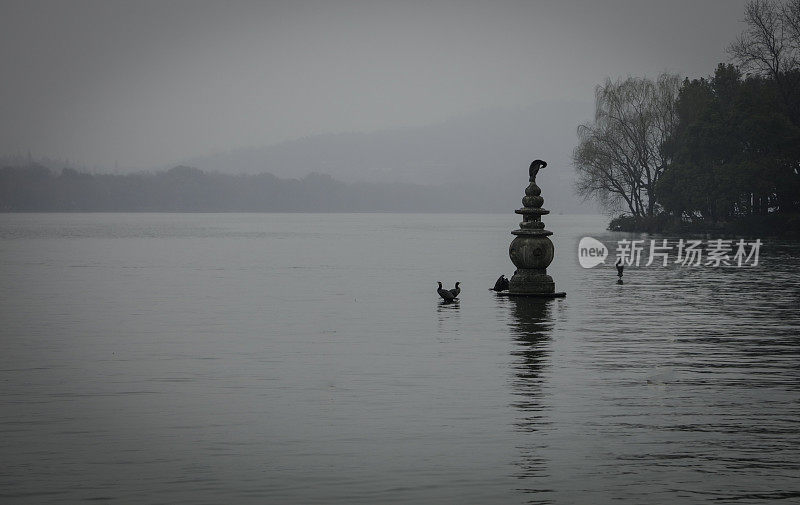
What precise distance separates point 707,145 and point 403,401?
247 feet

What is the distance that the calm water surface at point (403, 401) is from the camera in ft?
33.1

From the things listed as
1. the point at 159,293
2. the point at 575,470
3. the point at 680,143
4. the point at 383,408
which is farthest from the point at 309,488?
the point at 680,143

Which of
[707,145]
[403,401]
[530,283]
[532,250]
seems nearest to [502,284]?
[530,283]

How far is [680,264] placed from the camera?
5234cm

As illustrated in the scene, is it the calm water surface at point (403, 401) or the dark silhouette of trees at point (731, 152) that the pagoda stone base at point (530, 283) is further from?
the dark silhouette of trees at point (731, 152)

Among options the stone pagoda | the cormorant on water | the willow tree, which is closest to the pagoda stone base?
the stone pagoda

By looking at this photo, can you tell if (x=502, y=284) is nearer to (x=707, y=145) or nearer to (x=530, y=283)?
(x=530, y=283)

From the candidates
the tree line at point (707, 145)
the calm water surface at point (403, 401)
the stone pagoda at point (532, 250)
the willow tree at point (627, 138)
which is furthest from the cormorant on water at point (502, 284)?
the willow tree at point (627, 138)

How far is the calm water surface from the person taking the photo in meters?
10.1

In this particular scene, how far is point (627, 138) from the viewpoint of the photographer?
103m

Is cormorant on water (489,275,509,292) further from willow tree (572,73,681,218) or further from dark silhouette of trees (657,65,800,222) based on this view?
willow tree (572,73,681,218)

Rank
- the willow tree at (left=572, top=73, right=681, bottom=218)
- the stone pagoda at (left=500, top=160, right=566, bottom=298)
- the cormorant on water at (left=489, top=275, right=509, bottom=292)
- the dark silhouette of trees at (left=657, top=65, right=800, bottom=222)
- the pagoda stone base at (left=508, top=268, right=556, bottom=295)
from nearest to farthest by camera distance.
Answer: the stone pagoda at (left=500, top=160, right=566, bottom=298) → the pagoda stone base at (left=508, top=268, right=556, bottom=295) → the cormorant on water at (left=489, top=275, right=509, bottom=292) → the dark silhouette of trees at (left=657, top=65, right=800, bottom=222) → the willow tree at (left=572, top=73, right=681, bottom=218)

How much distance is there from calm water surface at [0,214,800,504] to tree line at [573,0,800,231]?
51.3 metres

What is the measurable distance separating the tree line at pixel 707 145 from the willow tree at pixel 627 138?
0.30 ft
